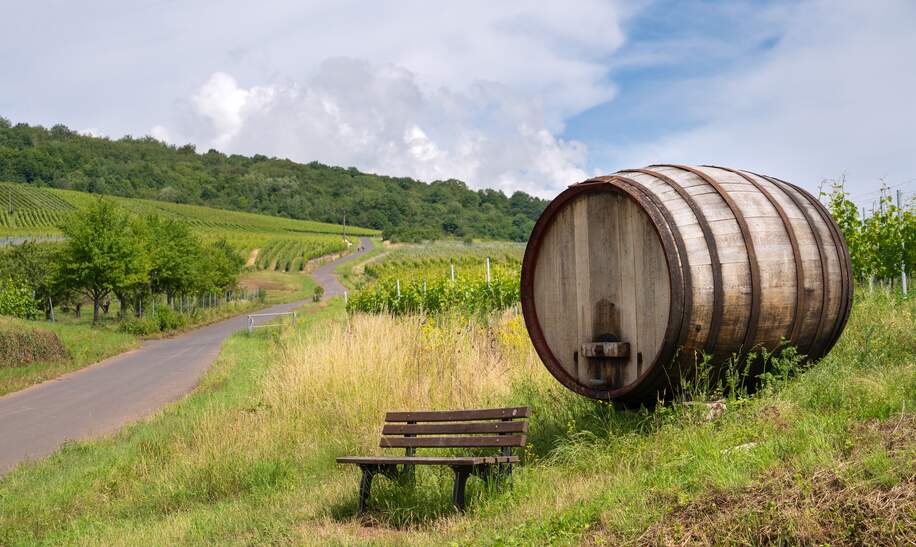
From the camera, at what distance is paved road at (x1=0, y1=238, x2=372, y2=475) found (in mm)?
11211

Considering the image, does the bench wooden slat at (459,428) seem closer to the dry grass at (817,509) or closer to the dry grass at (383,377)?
the dry grass at (383,377)

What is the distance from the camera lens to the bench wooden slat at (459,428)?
5.38 metres

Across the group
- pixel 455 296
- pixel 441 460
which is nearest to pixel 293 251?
pixel 455 296

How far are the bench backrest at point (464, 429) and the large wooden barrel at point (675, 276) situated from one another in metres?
0.58

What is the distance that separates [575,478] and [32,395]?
46.2 ft

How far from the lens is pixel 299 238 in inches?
3777

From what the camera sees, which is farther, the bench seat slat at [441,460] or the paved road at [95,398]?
the paved road at [95,398]

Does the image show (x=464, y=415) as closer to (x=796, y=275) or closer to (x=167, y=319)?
(x=796, y=275)

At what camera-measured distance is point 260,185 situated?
446 ft

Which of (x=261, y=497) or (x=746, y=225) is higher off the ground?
(x=746, y=225)

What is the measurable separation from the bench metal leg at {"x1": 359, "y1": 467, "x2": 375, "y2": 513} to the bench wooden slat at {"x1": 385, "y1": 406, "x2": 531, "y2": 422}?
0.62m

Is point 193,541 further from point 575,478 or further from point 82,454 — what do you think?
point 82,454

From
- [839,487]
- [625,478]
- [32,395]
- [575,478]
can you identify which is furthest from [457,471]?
[32,395]

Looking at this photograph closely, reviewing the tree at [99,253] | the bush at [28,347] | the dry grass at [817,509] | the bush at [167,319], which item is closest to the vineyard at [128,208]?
the bush at [167,319]
